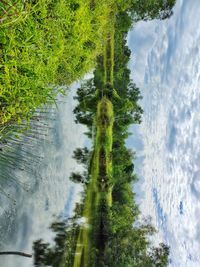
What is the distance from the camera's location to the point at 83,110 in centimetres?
1477

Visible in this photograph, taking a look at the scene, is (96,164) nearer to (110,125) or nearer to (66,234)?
(110,125)

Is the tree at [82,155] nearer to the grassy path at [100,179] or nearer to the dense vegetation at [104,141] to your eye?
the dense vegetation at [104,141]

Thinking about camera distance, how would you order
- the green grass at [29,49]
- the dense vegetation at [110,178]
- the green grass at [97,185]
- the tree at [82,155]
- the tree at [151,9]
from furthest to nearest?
1. the tree at [151,9]
2. the tree at [82,155]
3. the green grass at [97,185]
4. the dense vegetation at [110,178]
5. the green grass at [29,49]

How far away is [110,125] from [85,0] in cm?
692

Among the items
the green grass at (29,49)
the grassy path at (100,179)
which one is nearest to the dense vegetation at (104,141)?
the grassy path at (100,179)

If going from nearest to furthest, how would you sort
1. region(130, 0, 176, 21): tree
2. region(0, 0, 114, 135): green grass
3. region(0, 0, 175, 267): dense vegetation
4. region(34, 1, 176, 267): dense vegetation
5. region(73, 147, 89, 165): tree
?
region(0, 0, 114, 135): green grass, region(0, 0, 175, 267): dense vegetation, region(34, 1, 176, 267): dense vegetation, region(73, 147, 89, 165): tree, region(130, 0, 176, 21): tree

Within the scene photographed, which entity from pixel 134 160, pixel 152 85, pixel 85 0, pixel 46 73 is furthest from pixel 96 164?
pixel 46 73

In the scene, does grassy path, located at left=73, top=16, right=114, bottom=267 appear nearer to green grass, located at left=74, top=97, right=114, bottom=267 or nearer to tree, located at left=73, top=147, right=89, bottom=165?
green grass, located at left=74, top=97, right=114, bottom=267

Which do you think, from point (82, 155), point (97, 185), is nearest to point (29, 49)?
point (82, 155)

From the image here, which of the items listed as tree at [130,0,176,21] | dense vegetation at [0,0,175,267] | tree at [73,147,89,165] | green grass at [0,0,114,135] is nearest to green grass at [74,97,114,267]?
dense vegetation at [0,0,175,267]

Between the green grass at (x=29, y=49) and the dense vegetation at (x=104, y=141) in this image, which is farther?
the dense vegetation at (x=104, y=141)

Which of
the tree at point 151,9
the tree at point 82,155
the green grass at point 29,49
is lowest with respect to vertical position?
the green grass at point 29,49

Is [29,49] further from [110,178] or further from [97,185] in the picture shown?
[110,178]

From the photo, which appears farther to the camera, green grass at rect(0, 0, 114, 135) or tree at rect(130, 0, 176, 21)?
tree at rect(130, 0, 176, 21)
